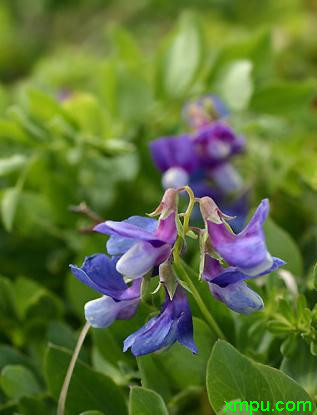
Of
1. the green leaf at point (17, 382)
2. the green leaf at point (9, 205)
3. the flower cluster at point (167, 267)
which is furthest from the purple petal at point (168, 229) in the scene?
the green leaf at point (9, 205)

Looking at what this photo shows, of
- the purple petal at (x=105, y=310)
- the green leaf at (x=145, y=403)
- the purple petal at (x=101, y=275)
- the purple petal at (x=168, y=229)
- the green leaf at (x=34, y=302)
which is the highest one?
the purple petal at (x=168, y=229)

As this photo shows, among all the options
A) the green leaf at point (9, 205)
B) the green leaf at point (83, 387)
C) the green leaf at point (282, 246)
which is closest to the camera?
the green leaf at point (83, 387)

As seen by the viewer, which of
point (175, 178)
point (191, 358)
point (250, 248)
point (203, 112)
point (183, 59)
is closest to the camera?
point (250, 248)

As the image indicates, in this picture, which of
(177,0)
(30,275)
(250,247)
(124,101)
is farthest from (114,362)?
(177,0)

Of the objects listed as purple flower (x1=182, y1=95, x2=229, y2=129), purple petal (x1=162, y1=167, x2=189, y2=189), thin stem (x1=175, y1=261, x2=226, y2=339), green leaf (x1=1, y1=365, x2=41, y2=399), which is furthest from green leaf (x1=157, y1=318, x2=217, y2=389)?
purple flower (x1=182, y1=95, x2=229, y2=129)

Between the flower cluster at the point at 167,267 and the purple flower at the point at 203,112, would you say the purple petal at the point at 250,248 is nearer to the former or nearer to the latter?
the flower cluster at the point at 167,267

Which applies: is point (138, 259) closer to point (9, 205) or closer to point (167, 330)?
point (167, 330)

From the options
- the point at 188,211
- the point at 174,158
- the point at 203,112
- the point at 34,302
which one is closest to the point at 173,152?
the point at 174,158
